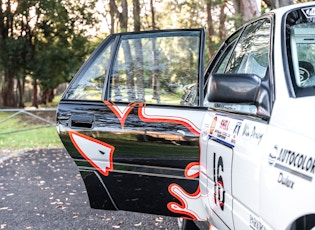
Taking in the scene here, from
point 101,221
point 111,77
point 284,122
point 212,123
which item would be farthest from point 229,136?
point 101,221

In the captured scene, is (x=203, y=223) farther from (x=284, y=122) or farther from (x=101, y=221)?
(x=101, y=221)

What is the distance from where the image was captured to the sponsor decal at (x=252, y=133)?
2.02 meters

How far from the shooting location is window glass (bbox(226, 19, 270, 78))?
2586 mm

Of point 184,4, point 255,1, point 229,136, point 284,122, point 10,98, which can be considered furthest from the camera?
point 10,98

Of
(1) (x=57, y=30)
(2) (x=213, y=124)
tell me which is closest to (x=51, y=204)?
(2) (x=213, y=124)

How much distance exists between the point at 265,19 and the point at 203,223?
1.46 metres

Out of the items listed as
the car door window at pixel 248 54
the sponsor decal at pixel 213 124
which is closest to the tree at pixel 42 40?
the car door window at pixel 248 54

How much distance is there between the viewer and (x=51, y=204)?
575 cm

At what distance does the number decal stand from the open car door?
0.39m

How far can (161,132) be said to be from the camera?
312 cm

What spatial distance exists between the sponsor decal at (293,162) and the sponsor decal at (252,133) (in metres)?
0.17

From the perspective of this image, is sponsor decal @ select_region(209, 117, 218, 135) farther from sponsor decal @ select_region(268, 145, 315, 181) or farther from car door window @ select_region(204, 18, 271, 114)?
sponsor decal @ select_region(268, 145, 315, 181)

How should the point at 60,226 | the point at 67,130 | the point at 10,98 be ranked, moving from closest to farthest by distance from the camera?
the point at 67,130 → the point at 60,226 → the point at 10,98

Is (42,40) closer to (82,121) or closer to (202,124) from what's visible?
(82,121)
